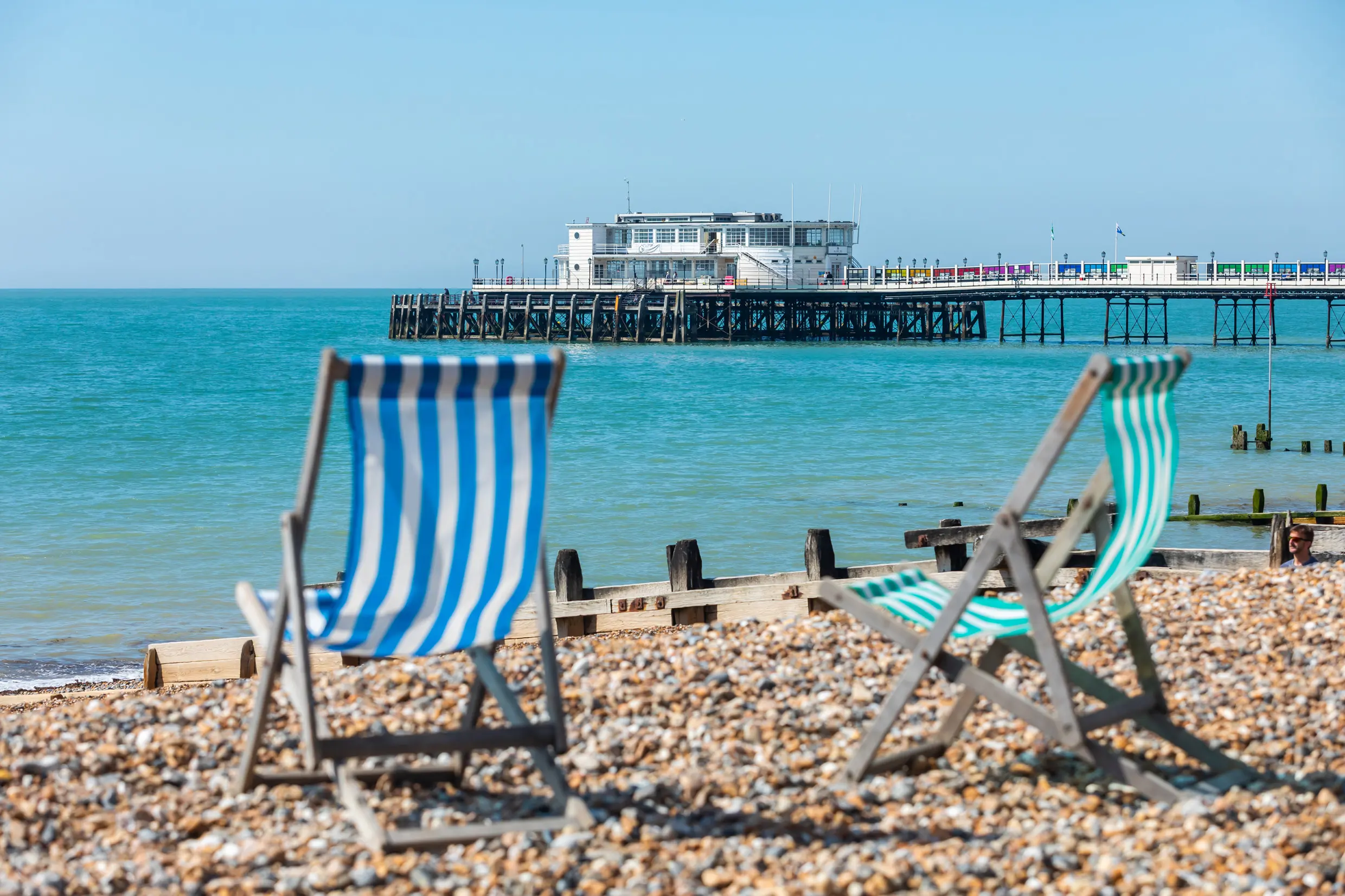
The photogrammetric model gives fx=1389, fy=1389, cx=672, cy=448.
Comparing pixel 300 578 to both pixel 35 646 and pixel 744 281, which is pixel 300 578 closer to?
pixel 35 646

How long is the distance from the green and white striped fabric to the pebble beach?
1.30 ft

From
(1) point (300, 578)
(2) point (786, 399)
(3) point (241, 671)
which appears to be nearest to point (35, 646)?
(3) point (241, 671)

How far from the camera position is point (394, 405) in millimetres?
3127

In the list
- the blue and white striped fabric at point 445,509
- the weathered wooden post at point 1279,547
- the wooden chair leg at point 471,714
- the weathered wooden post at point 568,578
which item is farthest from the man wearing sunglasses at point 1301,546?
the blue and white striped fabric at point 445,509

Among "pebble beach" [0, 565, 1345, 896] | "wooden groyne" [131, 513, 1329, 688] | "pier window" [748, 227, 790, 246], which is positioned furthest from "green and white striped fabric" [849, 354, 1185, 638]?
"pier window" [748, 227, 790, 246]

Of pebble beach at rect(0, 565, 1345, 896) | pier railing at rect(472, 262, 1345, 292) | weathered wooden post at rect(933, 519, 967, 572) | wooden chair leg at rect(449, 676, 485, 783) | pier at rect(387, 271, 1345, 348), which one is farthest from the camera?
pier at rect(387, 271, 1345, 348)

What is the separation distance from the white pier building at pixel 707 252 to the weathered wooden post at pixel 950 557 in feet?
151

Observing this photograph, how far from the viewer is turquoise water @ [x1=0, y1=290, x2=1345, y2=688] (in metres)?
12.1

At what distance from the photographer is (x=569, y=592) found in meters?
7.02

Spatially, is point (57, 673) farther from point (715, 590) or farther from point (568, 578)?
point (715, 590)

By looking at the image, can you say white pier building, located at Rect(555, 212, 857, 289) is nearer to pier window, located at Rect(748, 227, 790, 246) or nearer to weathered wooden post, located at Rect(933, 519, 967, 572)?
pier window, located at Rect(748, 227, 790, 246)

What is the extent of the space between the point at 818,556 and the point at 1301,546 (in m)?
2.28

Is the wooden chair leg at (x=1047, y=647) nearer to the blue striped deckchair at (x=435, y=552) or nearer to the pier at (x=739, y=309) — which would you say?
the blue striped deckchair at (x=435, y=552)

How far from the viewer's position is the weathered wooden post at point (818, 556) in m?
7.06
